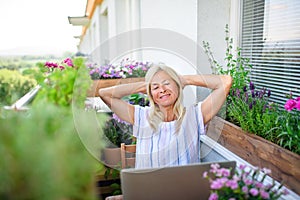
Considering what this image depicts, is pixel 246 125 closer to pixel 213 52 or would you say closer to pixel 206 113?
pixel 206 113

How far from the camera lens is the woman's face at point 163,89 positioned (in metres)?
1.38

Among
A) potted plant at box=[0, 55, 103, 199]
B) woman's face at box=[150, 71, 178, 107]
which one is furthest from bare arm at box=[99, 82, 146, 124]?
potted plant at box=[0, 55, 103, 199]

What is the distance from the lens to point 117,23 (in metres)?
4.85

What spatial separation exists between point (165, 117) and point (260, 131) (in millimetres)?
518

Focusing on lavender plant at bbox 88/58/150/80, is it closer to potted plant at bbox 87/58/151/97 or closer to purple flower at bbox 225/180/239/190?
potted plant at bbox 87/58/151/97

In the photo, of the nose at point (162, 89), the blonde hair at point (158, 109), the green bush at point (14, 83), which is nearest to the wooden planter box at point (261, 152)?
the blonde hair at point (158, 109)

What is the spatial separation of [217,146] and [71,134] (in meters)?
1.42

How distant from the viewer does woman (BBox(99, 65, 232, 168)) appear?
1386 millimetres

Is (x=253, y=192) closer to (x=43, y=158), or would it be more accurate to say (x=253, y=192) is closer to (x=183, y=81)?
(x=43, y=158)

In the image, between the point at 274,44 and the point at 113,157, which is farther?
the point at 274,44

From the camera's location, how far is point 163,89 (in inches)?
55.2

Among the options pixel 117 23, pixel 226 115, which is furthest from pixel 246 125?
pixel 117 23

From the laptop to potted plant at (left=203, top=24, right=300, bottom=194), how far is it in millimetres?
456

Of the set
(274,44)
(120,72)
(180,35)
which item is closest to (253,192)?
(180,35)
